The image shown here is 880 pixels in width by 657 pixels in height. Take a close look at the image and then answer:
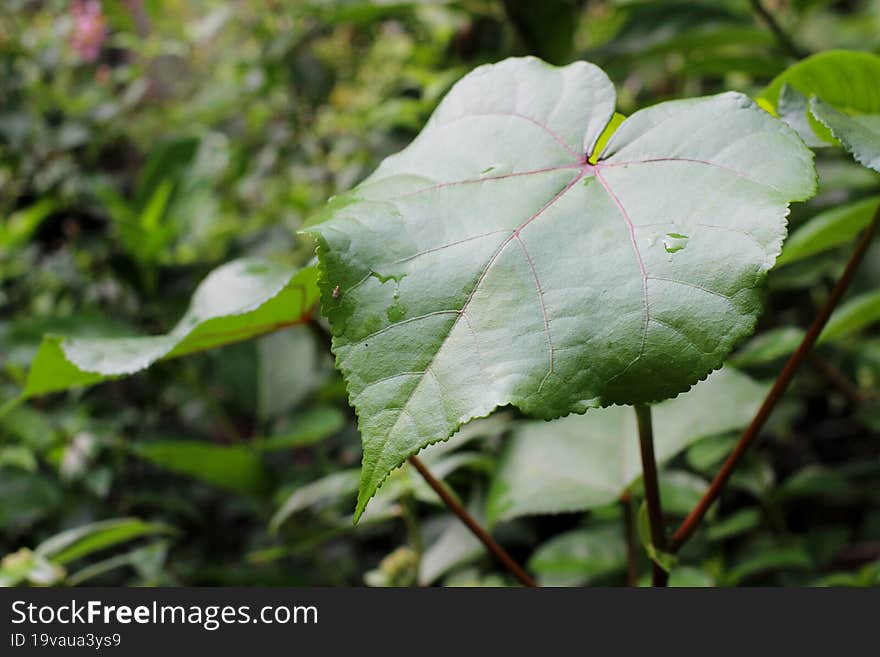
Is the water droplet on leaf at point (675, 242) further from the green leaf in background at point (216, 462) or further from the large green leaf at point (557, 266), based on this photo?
the green leaf in background at point (216, 462)

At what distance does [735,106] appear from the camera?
1.73 ft

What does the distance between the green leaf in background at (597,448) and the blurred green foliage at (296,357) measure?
6 centimetres

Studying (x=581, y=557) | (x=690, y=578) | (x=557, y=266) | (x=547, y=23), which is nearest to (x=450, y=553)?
(x=581, y=557)

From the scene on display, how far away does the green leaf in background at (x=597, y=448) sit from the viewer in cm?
88

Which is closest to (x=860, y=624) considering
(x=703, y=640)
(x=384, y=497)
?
(x=703, y=640)

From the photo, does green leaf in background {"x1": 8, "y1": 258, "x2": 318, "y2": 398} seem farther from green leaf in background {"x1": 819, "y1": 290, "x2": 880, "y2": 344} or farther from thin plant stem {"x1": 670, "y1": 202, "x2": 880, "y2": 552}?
green leaf in background {"x1": 819, "y1": 290, "x2": 880, "y2": 344}

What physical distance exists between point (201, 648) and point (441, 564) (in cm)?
47

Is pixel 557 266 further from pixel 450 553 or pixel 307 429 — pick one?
pixel 307 429

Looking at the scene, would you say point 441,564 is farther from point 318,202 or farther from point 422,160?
point 318,202

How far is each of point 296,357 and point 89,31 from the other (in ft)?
3.37

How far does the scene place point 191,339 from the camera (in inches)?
26.0

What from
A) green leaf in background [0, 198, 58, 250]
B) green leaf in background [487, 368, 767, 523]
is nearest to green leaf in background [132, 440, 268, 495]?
green leaf in background [487, 368, 767, 523]

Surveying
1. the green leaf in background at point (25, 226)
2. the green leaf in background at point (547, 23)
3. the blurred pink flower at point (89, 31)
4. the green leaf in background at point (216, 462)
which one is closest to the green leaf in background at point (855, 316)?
the green leaf in background at point (547, 23)

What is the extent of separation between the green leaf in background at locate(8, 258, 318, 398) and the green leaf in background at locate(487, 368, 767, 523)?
1.20ft
